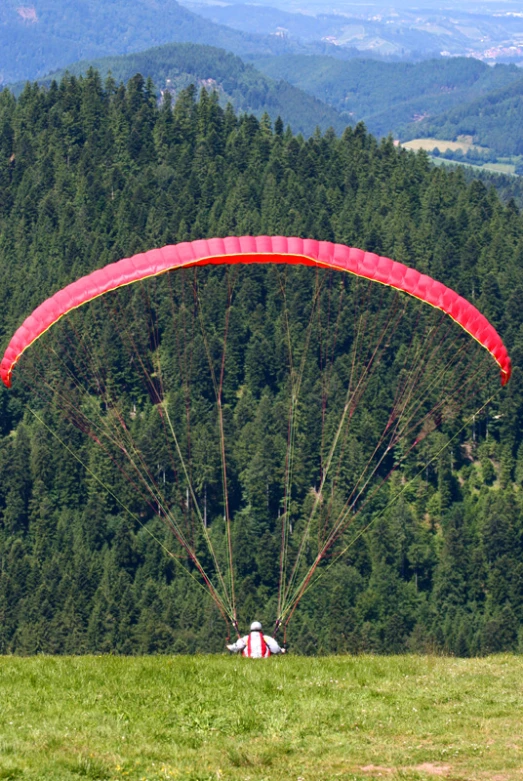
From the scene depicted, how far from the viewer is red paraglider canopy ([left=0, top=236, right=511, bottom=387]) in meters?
32.7

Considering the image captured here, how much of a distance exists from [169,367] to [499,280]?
56048 mm

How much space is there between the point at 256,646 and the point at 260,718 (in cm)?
621

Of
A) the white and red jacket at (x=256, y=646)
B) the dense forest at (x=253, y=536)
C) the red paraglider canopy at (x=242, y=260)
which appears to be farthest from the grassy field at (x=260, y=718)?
the dense forest at (x=253, y=536)

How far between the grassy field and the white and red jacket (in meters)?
1.71

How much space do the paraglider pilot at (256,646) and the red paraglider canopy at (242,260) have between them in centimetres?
924

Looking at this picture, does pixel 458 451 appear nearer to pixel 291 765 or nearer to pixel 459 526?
pixel 459 526

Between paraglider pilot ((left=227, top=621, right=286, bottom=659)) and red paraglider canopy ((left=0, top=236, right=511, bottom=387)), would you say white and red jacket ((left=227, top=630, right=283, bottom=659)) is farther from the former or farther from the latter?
red paraglider canopy ((left=0, top=236, right=511, bottom=387))

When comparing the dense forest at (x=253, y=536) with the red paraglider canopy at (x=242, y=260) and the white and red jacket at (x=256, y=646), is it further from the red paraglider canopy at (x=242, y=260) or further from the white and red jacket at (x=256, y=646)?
the white and red jacket at (x=256, y=646)

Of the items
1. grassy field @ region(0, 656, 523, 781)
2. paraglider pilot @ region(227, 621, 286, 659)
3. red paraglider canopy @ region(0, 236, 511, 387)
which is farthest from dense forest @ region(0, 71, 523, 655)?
grassy field @ region(0, 656, 523, 781)

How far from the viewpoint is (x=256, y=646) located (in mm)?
30578

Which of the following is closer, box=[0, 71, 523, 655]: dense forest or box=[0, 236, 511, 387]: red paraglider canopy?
box=[0, 236, 511, 387]: red paraglider canopy

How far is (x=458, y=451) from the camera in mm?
170375

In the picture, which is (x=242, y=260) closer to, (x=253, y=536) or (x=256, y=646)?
(x=256, y=646)

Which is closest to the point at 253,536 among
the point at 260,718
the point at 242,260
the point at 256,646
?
the point at 242,260
